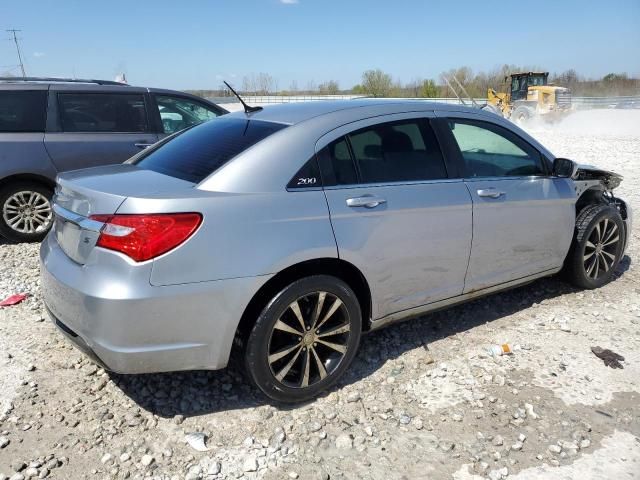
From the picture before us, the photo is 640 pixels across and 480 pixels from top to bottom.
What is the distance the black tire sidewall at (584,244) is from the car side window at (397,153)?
5.64 feet

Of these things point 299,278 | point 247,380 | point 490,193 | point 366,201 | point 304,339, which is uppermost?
point 366,201

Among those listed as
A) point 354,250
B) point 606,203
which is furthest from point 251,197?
point 606,203

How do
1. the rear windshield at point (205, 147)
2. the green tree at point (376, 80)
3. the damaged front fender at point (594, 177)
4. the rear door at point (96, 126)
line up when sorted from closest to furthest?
the rear windshield at point (205, 147) → the damaged front fender at point (594, 177) → the rear door at point (96, 126) → the green tree at point (376, 80)

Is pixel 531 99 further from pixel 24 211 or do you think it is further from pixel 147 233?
pixel 147 233

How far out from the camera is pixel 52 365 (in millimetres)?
3352

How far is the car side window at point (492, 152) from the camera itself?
145 inches

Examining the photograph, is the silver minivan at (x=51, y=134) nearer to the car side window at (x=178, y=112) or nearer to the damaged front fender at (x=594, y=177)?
the car side window at (x=178, y=112)

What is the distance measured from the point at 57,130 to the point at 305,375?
183 inches

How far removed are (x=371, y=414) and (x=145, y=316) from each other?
1362 millimetres

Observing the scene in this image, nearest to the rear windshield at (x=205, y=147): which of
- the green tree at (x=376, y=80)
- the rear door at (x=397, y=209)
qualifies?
the rear door at (x=397, y=209)

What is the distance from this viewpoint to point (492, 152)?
13.3 ft

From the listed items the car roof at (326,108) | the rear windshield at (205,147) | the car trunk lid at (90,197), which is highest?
the car roof at (326,108)

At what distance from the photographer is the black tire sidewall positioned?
14.5 ft

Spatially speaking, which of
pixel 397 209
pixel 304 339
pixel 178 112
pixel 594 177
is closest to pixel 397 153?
pixel 397 209
